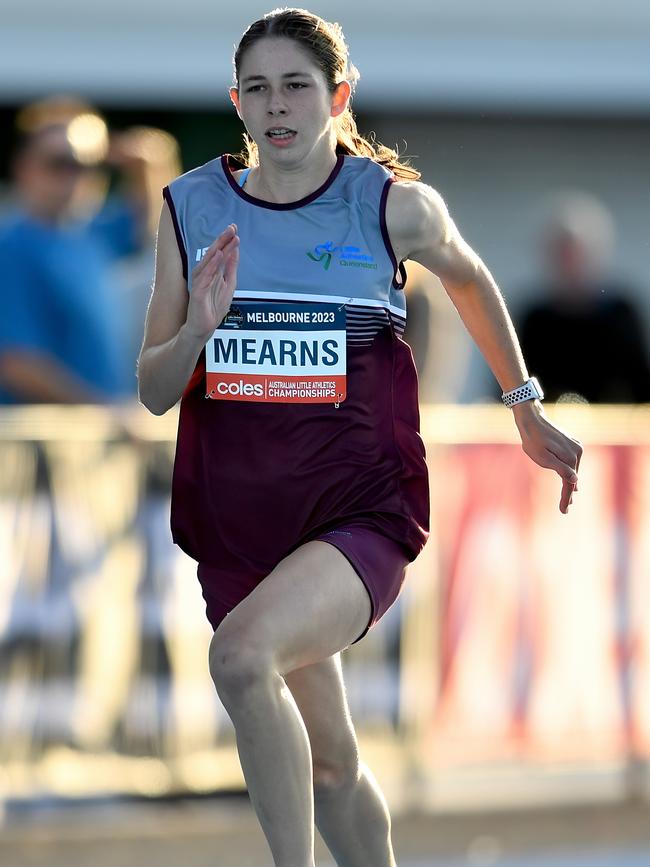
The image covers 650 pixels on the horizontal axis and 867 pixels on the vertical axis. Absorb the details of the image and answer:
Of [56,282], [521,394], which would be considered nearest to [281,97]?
[521,394]

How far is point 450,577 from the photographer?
23.1 ft

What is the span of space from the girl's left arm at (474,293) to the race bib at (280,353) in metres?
0.23

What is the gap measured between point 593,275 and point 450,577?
7.30 feet

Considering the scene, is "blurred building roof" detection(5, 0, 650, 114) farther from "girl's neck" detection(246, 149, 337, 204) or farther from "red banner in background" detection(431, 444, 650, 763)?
"girl's neck" detection(246, 149, 337, 204)

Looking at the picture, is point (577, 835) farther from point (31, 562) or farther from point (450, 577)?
point (31, 562)

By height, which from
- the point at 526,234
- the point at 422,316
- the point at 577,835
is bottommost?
the point at 577,835

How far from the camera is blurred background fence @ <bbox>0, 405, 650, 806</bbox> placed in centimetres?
661

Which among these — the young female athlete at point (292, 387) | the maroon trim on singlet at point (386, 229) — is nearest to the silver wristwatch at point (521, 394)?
the young female athlete at point (292, 387)

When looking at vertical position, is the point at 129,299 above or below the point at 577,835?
above

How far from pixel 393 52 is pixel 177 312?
765cm

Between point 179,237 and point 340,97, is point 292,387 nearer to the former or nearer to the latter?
point 179,237

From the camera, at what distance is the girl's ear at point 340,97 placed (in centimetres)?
358

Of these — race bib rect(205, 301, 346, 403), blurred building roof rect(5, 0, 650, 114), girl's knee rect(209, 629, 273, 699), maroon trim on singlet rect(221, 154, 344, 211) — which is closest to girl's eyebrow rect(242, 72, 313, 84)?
maroon trim on singlet rect(221, 154, 344, 211)

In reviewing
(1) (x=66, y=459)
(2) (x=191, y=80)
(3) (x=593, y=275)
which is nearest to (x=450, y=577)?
(1) (x=66, y=459)
